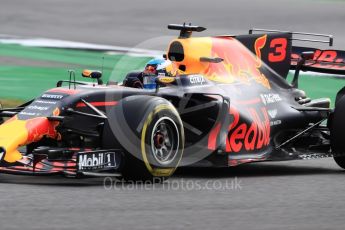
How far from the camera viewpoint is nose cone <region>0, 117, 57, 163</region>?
30.2ft

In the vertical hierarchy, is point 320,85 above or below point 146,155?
above

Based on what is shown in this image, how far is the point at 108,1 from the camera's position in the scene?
94.0ft

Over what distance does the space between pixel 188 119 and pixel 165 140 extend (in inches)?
29.5

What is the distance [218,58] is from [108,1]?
18.0m

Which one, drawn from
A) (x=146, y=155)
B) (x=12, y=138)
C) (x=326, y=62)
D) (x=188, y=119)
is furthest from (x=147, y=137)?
(x=326, y=62)

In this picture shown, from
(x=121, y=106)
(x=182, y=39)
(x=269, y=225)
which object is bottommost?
(x=269, y=225)

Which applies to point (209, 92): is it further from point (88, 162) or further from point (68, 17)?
point (68, 17)

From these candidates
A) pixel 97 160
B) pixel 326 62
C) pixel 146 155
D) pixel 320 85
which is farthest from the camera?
pixel 320 85

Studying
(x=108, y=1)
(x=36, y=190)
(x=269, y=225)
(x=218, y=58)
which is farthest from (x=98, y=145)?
(x=108, y=1)

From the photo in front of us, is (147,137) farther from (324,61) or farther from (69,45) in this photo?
(69,45)

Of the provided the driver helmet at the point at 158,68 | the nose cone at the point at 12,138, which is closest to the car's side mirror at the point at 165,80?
the driver helmet at the point at 158,68

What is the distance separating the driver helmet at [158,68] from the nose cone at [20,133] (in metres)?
1.38

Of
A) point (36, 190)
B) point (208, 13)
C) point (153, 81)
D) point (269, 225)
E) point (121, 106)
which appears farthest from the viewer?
point (208, 13)

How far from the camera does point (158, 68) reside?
1048 cm
